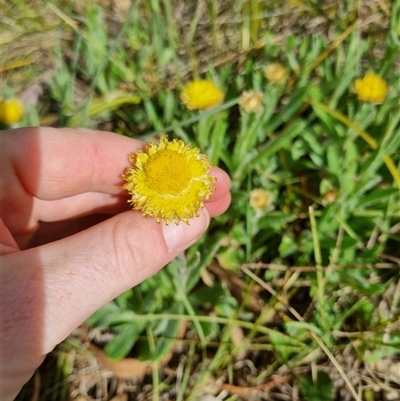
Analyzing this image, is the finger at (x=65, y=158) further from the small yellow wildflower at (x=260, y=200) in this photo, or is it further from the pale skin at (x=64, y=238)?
the small yellow wildflower at (x=260, y=200)

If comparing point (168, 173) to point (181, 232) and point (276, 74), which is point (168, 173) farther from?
point (276, 74)

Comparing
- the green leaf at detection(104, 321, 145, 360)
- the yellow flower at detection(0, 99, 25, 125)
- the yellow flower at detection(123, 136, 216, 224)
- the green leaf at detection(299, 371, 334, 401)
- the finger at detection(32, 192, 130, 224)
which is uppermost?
the yellow flower at detection(123, 136, 216, 224)

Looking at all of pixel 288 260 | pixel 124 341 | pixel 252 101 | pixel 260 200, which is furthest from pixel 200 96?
pixel 124 341

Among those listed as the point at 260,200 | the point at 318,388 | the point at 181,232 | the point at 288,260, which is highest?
the point at 181,232

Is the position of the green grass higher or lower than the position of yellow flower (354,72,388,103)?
lower

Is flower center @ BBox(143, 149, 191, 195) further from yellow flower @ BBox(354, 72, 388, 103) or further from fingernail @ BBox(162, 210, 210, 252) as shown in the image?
yellow flower @ BBox(354, 72, 388, 103)

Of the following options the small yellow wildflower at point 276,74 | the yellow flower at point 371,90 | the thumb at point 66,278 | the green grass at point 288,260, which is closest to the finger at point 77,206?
the green grass at point 288,260

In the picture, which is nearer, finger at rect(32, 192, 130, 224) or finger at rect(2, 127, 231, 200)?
finger at rect(2, 127, 231, 200)

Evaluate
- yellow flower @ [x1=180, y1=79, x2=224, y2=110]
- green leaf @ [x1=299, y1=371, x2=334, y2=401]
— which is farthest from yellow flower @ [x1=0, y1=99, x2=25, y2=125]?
green leaf @ [x1=299, y1=371, x2=334, y2=401]
